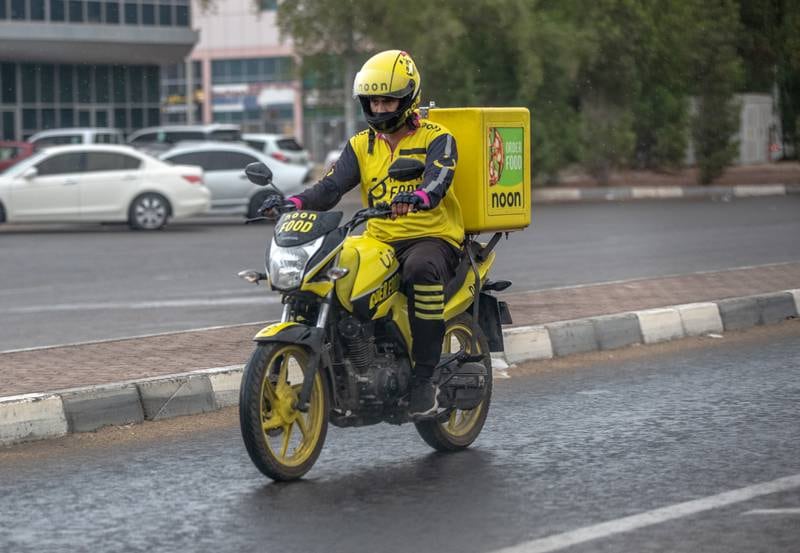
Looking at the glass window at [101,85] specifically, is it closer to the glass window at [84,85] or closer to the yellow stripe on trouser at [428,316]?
the glass window at [84,85]

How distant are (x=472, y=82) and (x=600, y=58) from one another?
11.7 feet

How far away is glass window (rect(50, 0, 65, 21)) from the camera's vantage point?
60438 mm

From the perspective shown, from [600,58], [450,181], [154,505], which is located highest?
[600,58]

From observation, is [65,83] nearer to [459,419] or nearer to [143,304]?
[143,304]

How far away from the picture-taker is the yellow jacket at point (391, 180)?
6930 mm

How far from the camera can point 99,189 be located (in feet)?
85.8

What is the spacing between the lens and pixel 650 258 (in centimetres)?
1803

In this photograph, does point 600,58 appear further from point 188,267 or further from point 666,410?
point 666,410

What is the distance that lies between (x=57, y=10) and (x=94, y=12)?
1650 mm

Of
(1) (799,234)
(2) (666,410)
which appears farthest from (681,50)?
(2) (666,410)

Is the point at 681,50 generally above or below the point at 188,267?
above

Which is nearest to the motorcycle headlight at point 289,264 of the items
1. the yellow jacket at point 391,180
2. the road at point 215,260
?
the yellow jacket at point 391,180

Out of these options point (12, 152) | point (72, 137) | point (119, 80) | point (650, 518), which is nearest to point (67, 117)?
point (119, 80)

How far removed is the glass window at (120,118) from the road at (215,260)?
3633 centimetres
